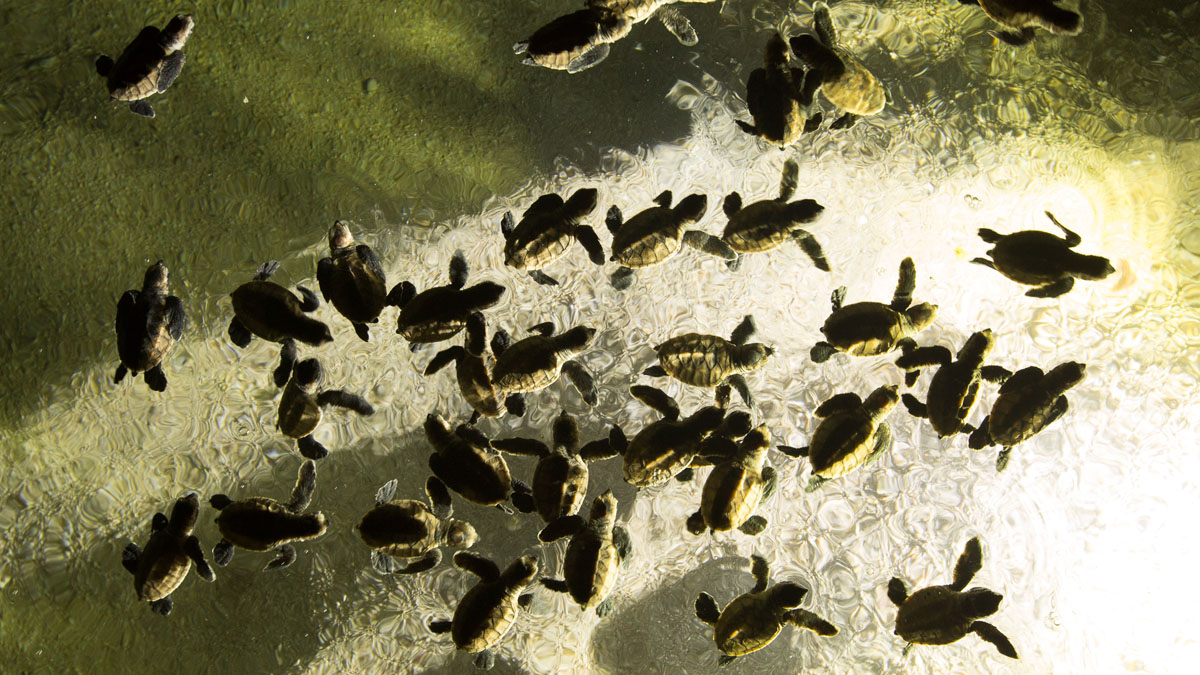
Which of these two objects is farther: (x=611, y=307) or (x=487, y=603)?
(x=611, y=307)

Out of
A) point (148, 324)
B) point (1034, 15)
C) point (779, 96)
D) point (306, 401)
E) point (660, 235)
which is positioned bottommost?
point (306, 401)

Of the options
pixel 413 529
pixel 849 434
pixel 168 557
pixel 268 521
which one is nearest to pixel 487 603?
pixel 413 529

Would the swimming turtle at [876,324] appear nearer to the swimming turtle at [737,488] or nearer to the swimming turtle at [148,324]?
the swimming turtle at [737,488]

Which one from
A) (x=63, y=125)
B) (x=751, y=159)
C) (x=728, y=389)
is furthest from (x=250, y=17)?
(x=728, y=389)

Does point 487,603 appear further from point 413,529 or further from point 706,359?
point 706,359

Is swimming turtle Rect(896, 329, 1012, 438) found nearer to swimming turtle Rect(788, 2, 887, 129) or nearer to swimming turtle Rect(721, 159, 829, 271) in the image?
swimming turtle Rect(721, 159, 829, 271)

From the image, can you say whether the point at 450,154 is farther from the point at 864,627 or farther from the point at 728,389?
the point at 864,627

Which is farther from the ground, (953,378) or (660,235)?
(660,235)
